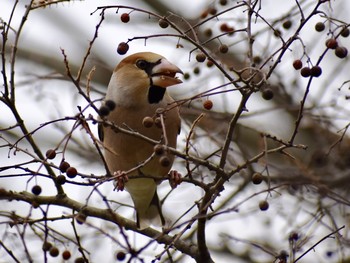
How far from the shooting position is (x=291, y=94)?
20.0 feet

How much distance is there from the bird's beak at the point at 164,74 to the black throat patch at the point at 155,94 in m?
0.07

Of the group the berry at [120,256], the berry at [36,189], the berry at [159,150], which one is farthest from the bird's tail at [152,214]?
Answer: the berry at [159,150]

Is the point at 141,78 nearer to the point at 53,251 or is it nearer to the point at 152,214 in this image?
the point at 152,214

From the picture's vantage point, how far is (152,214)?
5.02m

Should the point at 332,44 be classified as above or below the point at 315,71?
above

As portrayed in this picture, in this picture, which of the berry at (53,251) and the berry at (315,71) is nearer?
the berry at (315,71)

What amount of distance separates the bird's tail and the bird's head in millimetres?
763

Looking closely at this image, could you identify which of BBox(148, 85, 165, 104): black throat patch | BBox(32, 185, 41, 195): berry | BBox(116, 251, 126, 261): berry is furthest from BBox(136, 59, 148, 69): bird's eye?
BBox(116, 251, 126, 261): berry

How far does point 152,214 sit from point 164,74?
43.4 inches

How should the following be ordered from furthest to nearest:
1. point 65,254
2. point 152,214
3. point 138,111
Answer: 1. point 152,214
2. point 138,111
3. point 65,254

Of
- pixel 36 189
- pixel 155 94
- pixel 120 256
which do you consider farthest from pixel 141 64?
pixel 120 256

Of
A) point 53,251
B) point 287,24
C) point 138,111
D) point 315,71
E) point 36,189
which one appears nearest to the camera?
point 315,71

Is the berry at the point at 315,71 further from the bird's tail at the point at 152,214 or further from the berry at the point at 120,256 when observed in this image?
the bird's tail at the point at 152,214

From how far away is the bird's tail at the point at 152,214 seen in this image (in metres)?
4.86
